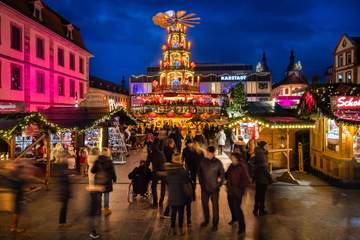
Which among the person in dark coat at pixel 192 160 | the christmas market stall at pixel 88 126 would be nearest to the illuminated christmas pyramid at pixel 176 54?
the christmas market stall at pixel 88 126

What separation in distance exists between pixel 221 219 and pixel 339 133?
6.27 m

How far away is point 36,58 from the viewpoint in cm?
2791

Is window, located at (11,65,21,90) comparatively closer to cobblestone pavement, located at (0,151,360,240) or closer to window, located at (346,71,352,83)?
cobblestone pavement, located at (0,151,360,240)

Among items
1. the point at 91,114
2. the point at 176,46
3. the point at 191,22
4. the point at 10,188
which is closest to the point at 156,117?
the point at 176,46

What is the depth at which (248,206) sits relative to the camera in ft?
31.9

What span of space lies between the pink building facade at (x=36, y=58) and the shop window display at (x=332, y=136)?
15.3m

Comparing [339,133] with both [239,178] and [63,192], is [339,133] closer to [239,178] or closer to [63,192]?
[239,178]

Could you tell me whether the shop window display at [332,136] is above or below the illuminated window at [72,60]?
below

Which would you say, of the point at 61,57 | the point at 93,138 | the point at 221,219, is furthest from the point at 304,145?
the point at 61,57

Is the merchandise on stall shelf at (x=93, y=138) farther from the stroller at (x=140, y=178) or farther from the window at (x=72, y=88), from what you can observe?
the window at (x=72, y=88)

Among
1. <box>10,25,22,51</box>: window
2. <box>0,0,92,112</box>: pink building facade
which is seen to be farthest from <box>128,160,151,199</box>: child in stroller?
<box>10,25,22,51</box>: window

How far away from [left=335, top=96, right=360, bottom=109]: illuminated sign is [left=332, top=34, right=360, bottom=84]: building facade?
38.7 m

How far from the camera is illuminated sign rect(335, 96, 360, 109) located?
473 inches

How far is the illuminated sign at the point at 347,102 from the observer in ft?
39.4
